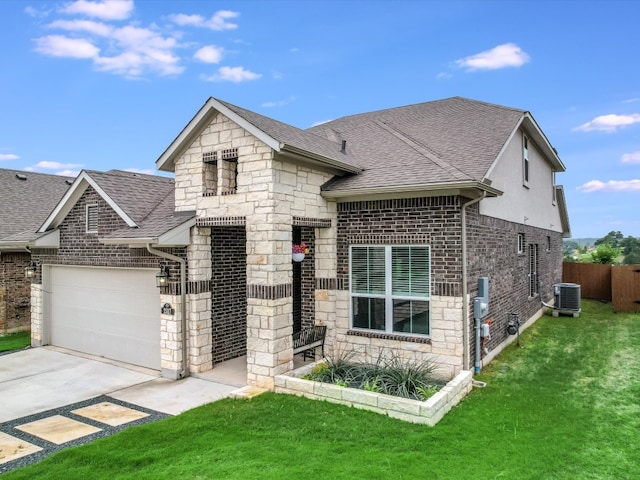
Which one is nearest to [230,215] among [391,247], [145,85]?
[391,247]

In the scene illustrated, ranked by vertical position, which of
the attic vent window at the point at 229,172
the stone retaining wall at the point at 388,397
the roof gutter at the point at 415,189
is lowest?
the stone retaining wall at the point at 388,397

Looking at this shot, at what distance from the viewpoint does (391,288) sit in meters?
8.70

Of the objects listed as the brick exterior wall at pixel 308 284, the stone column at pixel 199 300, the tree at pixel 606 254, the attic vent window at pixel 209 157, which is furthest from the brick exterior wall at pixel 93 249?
the tree at pixel 606 254

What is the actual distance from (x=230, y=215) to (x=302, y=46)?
903cm

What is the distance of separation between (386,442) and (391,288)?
3.62 m

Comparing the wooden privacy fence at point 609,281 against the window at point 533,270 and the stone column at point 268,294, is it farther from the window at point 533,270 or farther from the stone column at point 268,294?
the stone column at point 268,294

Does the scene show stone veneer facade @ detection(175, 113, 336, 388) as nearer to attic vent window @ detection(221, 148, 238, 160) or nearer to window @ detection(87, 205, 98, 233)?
attic vent window @ detection(221, 148, 238, 160)

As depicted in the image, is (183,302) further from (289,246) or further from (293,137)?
(293,137)

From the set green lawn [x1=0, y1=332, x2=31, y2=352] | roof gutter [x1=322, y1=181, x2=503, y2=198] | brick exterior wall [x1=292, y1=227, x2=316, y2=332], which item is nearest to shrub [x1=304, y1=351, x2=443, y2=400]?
brick exterior wall [x1=292, y1=227, x2=316, y2=332]

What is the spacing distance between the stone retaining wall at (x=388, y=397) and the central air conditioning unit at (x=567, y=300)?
30.9ft

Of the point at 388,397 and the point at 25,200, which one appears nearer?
the point at 388,397

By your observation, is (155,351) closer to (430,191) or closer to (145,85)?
(430,191)

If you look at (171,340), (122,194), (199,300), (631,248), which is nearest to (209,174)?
(199,300)

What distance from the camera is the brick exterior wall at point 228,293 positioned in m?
9.31
